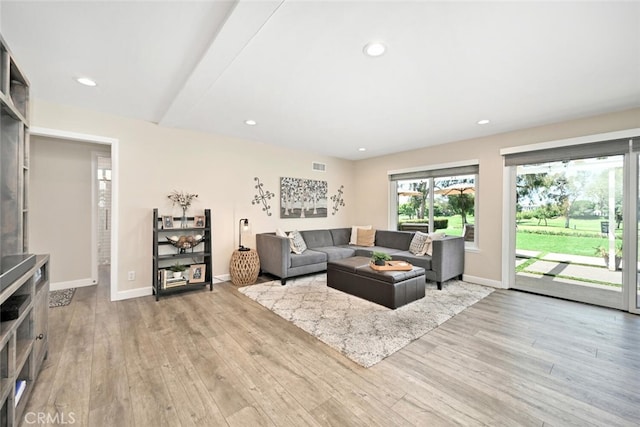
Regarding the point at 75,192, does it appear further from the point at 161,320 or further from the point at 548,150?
the point at 548,150

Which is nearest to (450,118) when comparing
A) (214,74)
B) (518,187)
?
(518,187)

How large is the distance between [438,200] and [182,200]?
4.59m

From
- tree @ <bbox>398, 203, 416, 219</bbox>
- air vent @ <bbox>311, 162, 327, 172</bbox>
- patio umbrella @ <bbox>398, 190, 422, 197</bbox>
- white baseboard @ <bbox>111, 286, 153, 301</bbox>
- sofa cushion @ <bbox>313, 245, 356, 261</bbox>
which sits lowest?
white baseboard @ <bbox>111, 286, 153, 301</bbox>

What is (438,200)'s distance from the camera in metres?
5.09

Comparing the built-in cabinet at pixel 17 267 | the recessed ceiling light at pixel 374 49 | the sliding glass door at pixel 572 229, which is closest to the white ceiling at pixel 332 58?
the recessed ceiling light at pixel 374 49

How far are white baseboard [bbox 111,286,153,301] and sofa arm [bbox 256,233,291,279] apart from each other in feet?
5.54

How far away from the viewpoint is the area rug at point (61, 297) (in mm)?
3303

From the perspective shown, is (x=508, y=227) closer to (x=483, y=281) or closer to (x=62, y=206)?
(x=483, y=281)

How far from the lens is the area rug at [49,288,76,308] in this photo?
330 cm

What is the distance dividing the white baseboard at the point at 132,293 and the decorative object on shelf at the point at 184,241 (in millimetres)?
665

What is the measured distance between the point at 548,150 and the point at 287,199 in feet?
13.9

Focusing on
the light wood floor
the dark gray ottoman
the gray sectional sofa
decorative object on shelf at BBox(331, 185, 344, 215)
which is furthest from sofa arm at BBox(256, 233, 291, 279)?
decorative object on shelf at BBox(331, 185, 344, 215)

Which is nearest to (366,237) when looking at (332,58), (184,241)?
(184,241)

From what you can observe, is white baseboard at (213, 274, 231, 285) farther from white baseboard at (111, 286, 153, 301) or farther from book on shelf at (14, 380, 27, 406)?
book on shelf at (14, 380, 27, 406)
